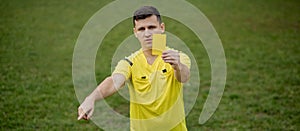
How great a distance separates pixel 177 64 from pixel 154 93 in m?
0.32

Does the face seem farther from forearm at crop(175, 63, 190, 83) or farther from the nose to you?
forearm at crop(175, 63, 190, 83)

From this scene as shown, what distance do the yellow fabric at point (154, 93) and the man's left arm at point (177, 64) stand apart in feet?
0.27

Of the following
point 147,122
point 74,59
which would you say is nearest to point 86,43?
point 74,59

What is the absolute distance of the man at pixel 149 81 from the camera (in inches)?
94.3

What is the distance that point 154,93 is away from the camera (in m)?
2.44

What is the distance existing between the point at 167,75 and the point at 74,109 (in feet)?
9.17

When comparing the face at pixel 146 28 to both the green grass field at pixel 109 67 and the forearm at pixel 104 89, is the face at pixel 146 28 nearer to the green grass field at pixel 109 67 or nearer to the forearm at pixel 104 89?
the forearm at pixel 104 89

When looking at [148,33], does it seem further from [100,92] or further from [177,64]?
[100,92]

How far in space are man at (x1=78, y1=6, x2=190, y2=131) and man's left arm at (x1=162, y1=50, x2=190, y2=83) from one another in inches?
0.4

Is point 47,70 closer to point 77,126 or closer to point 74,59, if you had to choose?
point 74,59

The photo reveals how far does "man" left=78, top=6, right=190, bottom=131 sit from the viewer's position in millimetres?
2395

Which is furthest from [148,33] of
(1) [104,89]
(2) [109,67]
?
(2) [109,67]

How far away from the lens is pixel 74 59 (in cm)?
748

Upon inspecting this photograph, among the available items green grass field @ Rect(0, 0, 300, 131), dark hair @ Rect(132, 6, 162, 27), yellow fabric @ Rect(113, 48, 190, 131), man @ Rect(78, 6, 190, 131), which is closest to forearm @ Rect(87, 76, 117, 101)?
man @ Rect(78, 6, 190, 131)
